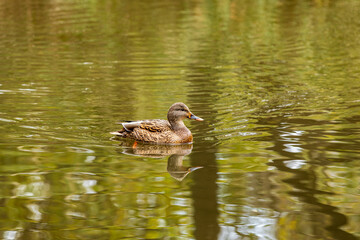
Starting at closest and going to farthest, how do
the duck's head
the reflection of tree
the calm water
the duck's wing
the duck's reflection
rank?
1. the reflection of tree
2. the calm water
3. the duck's reflection
4. the duck's wing
5. the duck's head

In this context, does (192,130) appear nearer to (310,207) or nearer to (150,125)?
(150,125)

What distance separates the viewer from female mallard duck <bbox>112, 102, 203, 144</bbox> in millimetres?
10594

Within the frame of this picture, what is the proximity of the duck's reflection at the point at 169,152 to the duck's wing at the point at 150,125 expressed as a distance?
0.27m

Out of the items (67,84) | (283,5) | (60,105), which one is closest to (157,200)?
(60,105)

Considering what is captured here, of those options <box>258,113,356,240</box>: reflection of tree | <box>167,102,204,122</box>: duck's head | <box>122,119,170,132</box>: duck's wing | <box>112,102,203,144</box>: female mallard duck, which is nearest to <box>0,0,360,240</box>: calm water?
<box>258,113,356,240</box>: reflection of tree

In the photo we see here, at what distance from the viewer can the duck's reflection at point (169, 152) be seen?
29.5 feet

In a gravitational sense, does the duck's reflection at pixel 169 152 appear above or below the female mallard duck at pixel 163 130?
below

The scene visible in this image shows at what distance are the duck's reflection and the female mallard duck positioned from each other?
0.37ft

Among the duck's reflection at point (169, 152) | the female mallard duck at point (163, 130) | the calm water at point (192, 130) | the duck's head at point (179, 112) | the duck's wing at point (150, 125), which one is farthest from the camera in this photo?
the duck's head at point (179, 112)

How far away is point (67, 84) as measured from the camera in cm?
1549

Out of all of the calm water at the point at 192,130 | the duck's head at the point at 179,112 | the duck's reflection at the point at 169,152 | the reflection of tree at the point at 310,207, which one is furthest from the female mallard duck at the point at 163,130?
the reflection of tree at the point at 310,207

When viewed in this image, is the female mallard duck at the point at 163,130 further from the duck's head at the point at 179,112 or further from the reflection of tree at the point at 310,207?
the reflection of tree at the point at 310,207

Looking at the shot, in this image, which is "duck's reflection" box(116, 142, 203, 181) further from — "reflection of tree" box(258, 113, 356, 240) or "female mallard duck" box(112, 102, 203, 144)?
"reflection of tree" box(258, 113, 356, 240)

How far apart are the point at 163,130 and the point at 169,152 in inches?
24.2
